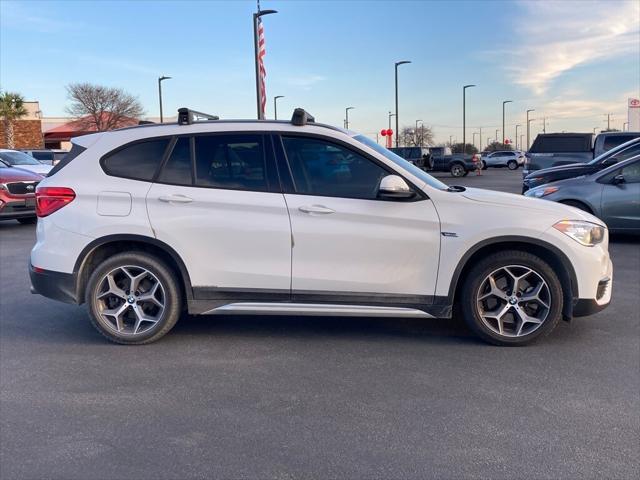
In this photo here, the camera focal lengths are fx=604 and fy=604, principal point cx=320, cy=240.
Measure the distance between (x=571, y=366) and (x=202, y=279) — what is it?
2.93 m

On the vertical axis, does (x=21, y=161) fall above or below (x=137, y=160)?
above

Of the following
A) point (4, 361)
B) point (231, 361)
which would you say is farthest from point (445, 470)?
point (4, 361)

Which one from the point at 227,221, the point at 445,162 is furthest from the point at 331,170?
the point at 445,162

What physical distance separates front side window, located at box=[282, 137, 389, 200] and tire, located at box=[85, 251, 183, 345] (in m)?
1.36

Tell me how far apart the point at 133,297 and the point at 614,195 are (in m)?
7.91

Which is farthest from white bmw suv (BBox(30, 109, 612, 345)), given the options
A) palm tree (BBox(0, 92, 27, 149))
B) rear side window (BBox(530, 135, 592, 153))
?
palm tree (BBox(0, 92, 27, 149))

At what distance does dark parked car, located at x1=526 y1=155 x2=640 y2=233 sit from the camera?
9617 millimetres

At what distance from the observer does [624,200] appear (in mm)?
9617

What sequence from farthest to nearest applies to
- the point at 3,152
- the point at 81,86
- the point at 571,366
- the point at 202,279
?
the point at 81,86
the point at 3,152
the point at 202,279
the point at 571,366

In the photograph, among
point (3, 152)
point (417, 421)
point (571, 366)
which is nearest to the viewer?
point (417, 421)

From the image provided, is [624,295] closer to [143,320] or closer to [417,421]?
[417,421]

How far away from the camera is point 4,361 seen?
4746 mm

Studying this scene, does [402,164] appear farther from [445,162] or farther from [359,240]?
[445,162]

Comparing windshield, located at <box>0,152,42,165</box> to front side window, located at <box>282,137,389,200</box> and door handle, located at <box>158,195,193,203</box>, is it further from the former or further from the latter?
front side window, located at <box>282,137,389,200</box>
